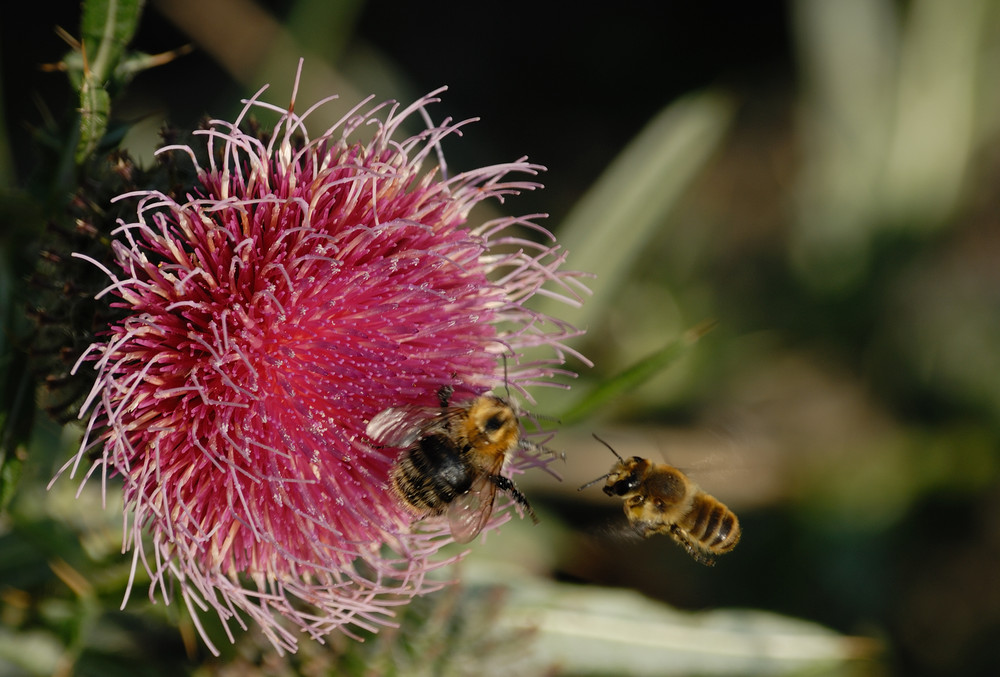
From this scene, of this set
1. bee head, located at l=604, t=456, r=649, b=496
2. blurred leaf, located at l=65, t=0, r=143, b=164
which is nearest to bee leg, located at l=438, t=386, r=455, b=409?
bee head, located at l=604, t=456, r=649, b=496

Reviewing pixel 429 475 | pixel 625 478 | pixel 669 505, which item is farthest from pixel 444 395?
pixel 669 505

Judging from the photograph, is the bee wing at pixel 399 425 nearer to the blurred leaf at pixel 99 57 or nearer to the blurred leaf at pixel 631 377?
the blurred leaf at pixel 631 377

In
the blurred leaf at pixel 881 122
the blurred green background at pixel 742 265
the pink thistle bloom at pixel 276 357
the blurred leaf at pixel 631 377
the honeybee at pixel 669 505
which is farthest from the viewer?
the blurred leaf at pixel 881 122

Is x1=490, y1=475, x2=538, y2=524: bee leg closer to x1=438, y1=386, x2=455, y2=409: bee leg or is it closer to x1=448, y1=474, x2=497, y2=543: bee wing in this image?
x1=448, y1=474, x2=497, y2=543: bee wing

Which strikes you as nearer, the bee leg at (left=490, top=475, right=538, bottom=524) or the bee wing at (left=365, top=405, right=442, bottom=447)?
the bee wing at (left=365, top=405, right=442, bottom=447)

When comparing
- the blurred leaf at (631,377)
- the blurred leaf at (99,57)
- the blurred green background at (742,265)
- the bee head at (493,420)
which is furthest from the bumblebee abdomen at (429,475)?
the blurred leaf at (99,57)

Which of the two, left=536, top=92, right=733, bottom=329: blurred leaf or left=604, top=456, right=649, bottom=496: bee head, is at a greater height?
left=536, top=92, right=733, bottom=329: blurred leaf
